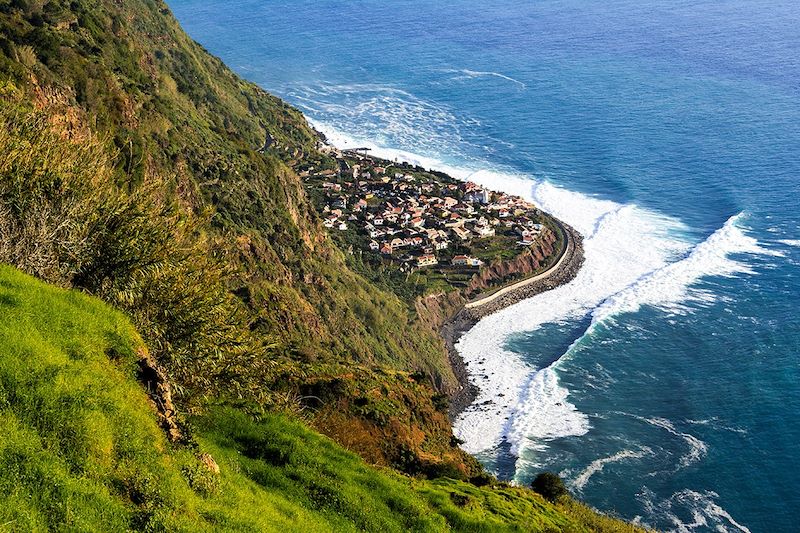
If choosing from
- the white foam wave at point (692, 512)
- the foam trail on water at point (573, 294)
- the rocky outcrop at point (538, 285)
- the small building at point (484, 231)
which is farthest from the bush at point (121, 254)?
the small building at point (484, 231)

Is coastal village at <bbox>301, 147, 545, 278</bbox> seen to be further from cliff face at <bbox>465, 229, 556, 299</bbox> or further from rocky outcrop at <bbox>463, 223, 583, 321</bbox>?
rocky outcrop at <bbox>463, 223, 583, 321</bbox>

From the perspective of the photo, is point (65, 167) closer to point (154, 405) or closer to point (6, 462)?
point (154, 405)

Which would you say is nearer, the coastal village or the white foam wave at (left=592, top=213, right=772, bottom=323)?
the white foam wave at (left=592, top=213, right=772, bottom=323)

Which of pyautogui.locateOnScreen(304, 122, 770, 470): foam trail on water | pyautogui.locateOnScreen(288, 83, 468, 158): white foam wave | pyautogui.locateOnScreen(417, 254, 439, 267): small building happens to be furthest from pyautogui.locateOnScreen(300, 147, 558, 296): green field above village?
pyautogui.locateOnScreen(288, 83, 468, 158): white foam wave

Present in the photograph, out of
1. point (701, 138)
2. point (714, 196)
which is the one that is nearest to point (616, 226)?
point (714, 196)

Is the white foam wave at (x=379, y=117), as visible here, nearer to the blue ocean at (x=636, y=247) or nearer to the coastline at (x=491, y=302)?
the blue ocean at (x=636, y=247)

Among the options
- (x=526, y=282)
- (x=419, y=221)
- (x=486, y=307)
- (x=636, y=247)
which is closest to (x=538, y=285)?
(x=526, y=282)

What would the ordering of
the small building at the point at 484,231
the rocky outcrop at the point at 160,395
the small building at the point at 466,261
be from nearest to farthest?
the rocky outcrop at the point at 160,395 → the small building at the point at 466,261 → the small building at the point at 484,231
